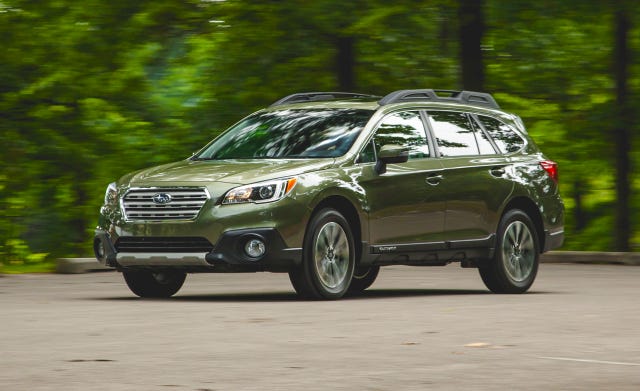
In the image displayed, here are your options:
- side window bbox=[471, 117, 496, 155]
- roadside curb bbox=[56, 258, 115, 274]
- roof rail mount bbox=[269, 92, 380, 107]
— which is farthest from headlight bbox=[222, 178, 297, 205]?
roadside curb bbox=[56, 258, 115, 274]

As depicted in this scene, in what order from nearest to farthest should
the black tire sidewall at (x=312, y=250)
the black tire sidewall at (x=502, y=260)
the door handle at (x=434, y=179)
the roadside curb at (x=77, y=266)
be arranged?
1. the black tire sidewall at (x=312, y=250)
2. the door handle at (x=434, y=179)
3. the black tire sidewall at (x=502, y=260)
4. the roadside curb at (x=77, y=266)

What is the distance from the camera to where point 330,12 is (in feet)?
77.8

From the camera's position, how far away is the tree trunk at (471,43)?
23984 millimetres

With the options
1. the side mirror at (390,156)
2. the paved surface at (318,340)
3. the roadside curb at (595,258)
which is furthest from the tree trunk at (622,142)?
the side mirror at (390,156)

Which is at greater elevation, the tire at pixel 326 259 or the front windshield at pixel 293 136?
the front windshield at pixel 293 136

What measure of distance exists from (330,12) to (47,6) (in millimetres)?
4431

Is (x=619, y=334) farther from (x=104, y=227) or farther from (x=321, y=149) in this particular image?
(x=104, y=227)

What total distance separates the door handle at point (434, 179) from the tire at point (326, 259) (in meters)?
1.26

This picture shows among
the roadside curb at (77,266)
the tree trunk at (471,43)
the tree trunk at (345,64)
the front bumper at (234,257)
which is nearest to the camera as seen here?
the front bumper at (234,257)

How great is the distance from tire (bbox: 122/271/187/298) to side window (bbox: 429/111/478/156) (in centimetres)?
287

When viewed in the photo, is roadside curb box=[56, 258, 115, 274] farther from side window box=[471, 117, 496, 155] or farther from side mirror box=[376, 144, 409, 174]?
side mirror box=[376, 144, 409, 174]

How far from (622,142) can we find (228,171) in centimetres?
1382

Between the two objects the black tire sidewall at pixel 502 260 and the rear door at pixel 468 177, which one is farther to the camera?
the black tire sidewall at pixel 502 260

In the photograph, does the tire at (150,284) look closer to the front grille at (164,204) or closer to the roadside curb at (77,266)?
the front grille at (164,204)
